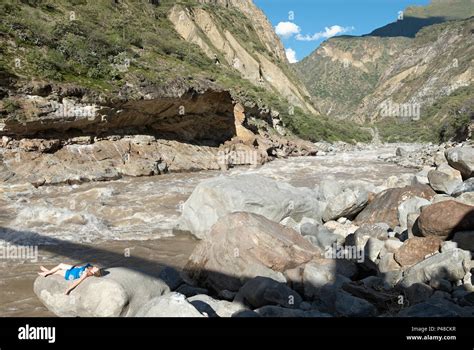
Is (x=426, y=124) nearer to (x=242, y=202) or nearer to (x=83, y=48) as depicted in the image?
(x=83, y=48)

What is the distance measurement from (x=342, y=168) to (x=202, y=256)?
19.8 m

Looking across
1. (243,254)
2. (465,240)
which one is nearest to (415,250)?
(465,240)

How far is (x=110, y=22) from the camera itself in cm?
3225

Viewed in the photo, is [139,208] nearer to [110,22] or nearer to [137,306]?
[137,306]

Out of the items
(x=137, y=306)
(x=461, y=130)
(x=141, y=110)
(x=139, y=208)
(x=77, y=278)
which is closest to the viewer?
(x=137, y=306)

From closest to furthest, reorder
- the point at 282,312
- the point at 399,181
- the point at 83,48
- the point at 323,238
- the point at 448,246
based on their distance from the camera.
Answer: the point at 282,312
the point at 448,246
the point at 323,238
the point at 399,181
the point at 83,48

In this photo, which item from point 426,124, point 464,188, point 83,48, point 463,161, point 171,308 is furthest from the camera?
point 426,124

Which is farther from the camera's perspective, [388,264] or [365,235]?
[365,235]

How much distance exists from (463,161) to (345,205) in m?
2.86

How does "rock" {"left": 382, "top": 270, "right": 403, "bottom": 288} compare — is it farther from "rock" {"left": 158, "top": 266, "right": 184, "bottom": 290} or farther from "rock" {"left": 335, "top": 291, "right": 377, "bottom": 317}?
"rock" {"left": 158, "top": 266, "right": 184, "bottom": 290}

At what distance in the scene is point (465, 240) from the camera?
19.1 feet

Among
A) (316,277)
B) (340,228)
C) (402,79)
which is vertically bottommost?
(316,277)
